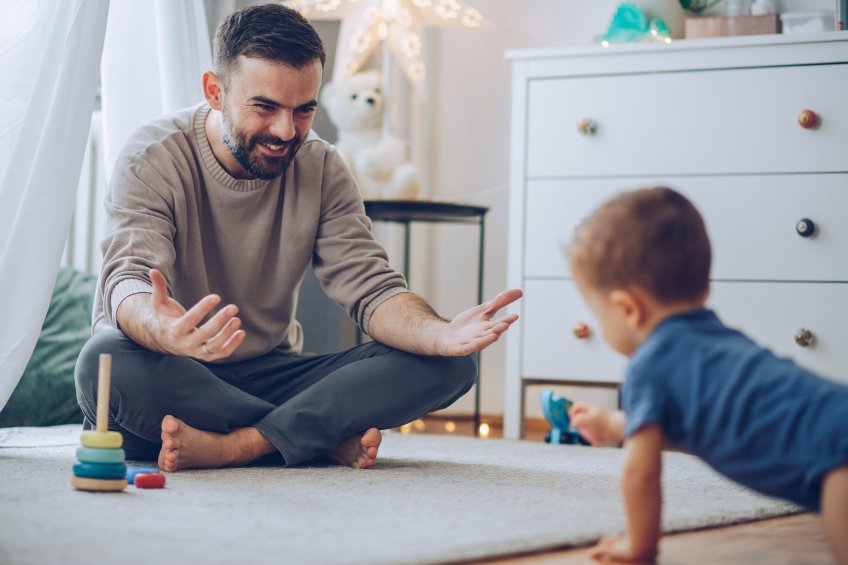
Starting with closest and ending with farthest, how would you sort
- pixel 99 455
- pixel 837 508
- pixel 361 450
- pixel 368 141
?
pixel 837 508 < pixel 99 455 < pixel 361 450 < pixel 368 141

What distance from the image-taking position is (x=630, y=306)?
38.5 inches

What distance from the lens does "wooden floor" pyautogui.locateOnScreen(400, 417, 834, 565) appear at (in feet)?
3.26

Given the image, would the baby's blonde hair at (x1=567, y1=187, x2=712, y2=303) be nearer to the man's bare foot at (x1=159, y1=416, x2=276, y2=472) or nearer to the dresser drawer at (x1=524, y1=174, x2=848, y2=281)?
the man's bare foot at (x1=159, y1=416, x2=276, y2=472)

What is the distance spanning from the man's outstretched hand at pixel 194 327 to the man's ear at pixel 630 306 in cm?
46

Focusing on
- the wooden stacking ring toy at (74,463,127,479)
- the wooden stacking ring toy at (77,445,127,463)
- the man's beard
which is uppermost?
the man's beard

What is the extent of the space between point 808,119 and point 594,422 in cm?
124

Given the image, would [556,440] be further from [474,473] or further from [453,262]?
[453,262]

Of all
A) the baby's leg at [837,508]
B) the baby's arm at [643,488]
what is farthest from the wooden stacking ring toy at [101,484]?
the baby's leg at [837,508]

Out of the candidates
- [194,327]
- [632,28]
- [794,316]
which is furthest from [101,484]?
[632,28]

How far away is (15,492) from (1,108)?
2.35 ft

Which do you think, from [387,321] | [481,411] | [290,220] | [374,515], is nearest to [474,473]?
[387,321]

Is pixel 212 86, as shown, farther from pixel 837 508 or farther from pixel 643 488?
pixel 837 508


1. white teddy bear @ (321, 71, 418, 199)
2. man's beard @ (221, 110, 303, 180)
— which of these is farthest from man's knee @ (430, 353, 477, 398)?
white teddy bear @ (321, 71, 418, 199)

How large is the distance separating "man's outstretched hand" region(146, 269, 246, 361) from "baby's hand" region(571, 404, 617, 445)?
41 centimetres
